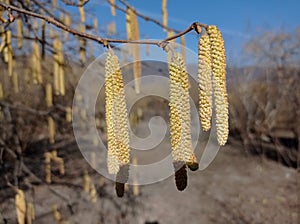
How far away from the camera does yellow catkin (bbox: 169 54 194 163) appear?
46cm

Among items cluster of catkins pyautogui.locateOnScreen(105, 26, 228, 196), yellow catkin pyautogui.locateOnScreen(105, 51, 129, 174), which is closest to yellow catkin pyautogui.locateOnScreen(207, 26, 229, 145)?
cluster of catkins pyautogui.locateOnScreen(105, 26, 228, 196)

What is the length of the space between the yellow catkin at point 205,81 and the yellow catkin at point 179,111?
0.09ft

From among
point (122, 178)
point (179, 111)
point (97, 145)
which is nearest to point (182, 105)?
point (179, 111)

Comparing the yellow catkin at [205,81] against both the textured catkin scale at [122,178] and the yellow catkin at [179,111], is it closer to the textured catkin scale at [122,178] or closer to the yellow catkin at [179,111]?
the yellow catkin at [179,111]

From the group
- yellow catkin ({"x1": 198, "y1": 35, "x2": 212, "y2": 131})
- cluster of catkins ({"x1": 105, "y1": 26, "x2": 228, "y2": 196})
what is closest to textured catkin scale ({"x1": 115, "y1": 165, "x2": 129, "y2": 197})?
cluster of catkins ({"x1": 105, "y1": 26, "x2": 228, "y2": 196})

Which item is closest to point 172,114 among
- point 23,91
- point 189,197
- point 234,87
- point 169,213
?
point 169,213

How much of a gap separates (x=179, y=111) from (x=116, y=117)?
3.6 inches

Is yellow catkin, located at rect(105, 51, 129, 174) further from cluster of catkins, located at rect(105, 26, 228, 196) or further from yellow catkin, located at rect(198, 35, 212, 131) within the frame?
yellow catkin, located at rect(198, 35, 212, 131)

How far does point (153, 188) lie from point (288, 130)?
15.9 ft

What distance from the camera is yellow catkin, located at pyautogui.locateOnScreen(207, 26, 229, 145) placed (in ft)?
1.42

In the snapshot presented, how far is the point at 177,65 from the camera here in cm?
46

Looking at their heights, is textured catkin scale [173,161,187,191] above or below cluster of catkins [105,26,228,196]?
below

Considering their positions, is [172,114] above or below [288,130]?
below

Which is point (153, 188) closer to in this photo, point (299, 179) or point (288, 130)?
Answer: point (299, 179)
